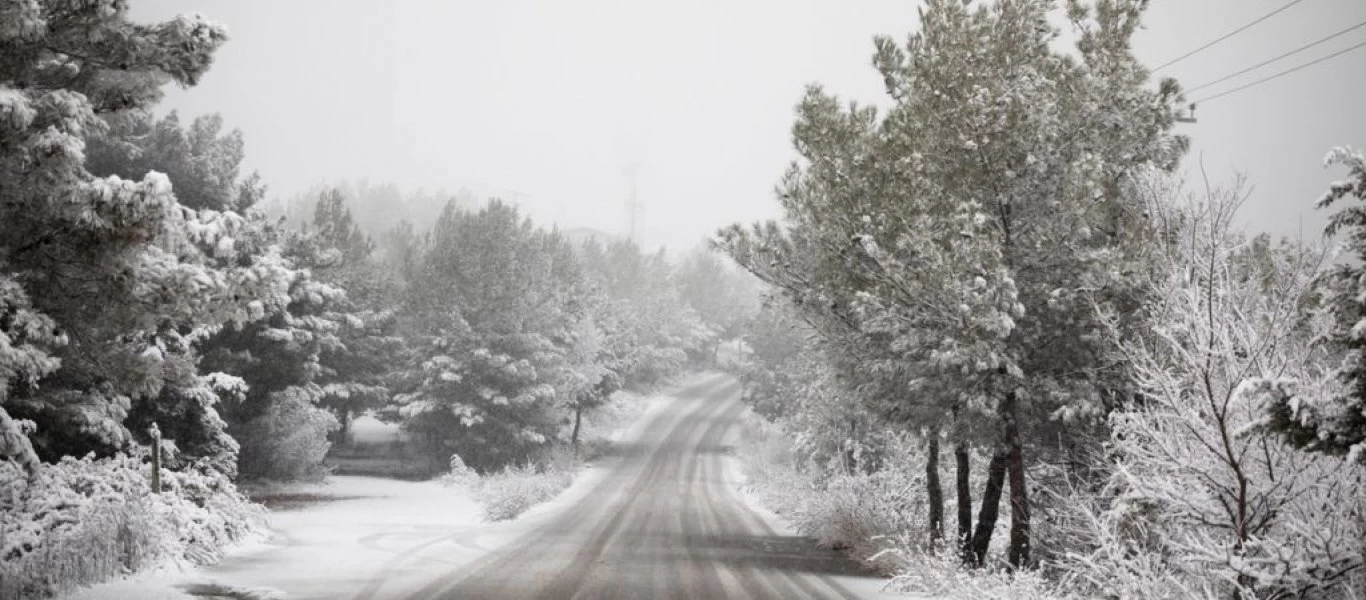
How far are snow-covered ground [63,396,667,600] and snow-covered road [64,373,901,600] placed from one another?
A: 0.03 meters

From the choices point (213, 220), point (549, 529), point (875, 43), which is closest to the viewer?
point (213, 220)

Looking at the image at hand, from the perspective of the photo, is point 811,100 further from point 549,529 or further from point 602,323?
point 602,323

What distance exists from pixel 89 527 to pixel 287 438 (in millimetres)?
19099

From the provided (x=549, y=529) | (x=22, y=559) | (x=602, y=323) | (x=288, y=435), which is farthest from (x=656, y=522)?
(x=602, y=323)

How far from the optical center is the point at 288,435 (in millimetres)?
28312

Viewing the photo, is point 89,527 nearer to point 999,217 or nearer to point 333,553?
point 333,553

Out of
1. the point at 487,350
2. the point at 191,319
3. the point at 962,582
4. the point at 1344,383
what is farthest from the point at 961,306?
the point at 487,350

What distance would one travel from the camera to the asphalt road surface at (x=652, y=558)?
1234 cm

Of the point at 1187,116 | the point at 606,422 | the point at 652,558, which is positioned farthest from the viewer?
the point at 606,422

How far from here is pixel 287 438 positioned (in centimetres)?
2819

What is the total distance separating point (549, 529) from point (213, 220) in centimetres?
1478

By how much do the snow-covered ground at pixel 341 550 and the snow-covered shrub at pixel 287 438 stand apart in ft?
3.25

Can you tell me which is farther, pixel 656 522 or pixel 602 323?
pixel 602 323

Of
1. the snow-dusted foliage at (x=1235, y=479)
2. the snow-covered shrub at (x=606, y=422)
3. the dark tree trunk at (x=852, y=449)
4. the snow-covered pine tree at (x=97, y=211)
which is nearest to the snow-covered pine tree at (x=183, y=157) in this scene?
the snow-covered pine tree at (x=97, y=211)
